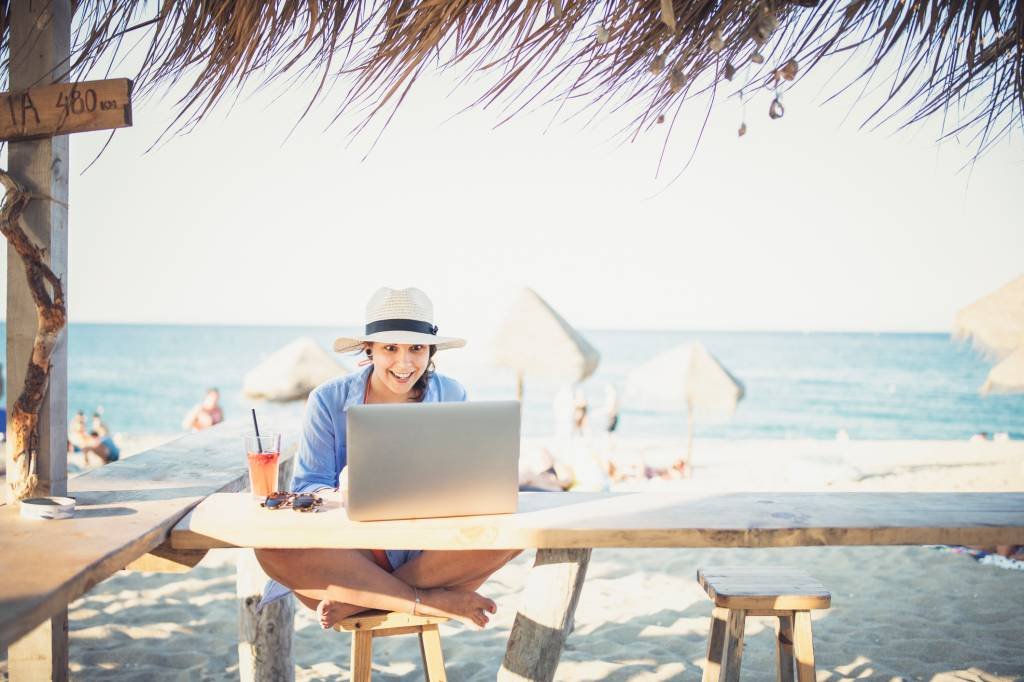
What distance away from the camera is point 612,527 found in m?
1.67

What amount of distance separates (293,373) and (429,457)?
7.49m

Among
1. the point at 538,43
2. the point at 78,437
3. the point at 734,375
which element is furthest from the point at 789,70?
the point at 78,437

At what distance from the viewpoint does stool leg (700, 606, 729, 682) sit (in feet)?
6.94

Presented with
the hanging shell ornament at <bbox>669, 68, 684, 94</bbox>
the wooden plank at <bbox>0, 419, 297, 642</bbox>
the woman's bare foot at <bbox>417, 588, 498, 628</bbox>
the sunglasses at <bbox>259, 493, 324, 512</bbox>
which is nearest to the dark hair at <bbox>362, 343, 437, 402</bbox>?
the wooden plank at <bbox>0, 419, 297, 642</bbox>

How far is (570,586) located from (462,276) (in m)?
44.0

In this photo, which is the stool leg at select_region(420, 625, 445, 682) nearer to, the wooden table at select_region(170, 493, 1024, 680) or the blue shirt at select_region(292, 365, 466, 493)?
the wooden table at select_region(170, 493, 1024, 680)

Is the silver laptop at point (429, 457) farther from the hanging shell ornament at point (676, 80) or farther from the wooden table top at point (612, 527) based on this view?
the hanging shell ornament at point (676, 80)

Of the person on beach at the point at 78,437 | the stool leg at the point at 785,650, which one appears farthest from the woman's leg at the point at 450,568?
the person on beach at the point at 78,437

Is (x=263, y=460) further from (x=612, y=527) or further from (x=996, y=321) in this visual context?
(x=996, y=321)

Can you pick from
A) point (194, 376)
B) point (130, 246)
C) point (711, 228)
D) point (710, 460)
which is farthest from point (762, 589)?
point (130, 246)

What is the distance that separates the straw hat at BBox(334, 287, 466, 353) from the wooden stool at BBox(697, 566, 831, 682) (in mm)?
1115

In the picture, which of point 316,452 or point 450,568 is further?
point 316,452

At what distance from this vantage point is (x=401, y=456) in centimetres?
161

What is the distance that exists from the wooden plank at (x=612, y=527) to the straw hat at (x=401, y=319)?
576 mm
